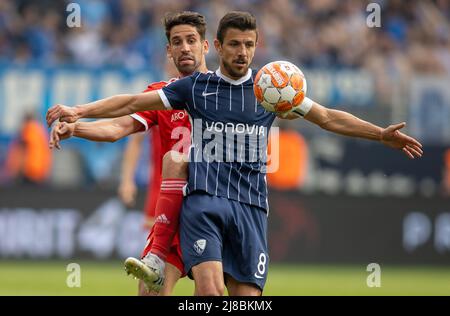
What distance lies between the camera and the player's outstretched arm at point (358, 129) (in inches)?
288

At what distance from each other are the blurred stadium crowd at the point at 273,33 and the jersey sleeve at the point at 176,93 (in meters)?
9.88

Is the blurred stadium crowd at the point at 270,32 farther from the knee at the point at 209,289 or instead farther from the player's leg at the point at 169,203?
the knee at the point at 209,289

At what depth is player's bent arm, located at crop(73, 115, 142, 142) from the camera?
24.1ft

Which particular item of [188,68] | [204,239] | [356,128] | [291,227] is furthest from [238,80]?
[291,227]

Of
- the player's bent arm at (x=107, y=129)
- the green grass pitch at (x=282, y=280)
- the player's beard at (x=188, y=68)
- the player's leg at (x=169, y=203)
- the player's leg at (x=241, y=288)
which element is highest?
the player's beard at (x=188, y=68)

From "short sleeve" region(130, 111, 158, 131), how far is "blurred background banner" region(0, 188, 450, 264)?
7536 mm

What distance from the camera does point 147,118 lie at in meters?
7.97

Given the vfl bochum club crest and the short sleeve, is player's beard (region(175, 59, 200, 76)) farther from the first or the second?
the vfl bochum club crest

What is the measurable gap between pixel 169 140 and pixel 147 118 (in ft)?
0.79

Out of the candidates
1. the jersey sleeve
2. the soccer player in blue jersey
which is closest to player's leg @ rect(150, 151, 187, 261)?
the soccer player in blue jersey
